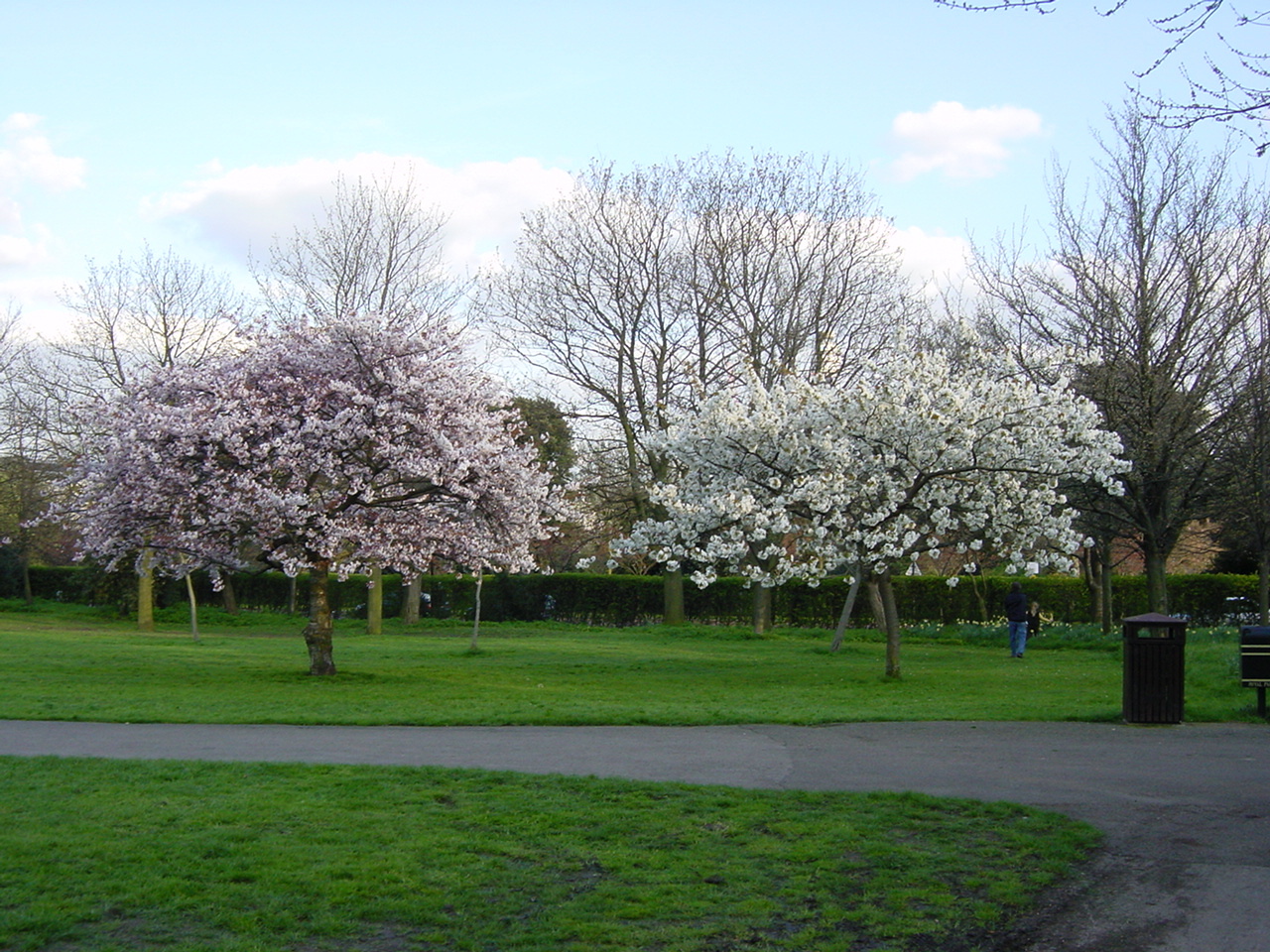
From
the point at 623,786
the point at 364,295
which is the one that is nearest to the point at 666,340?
the point at 364,295

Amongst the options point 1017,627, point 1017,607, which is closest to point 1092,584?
point 1017,607

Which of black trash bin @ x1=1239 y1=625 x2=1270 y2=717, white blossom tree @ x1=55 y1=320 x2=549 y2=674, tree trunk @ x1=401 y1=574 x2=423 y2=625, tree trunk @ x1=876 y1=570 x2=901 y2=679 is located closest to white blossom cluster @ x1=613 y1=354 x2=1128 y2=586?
tree trunk @ x1=876 y1=570 x2=901 y2=679

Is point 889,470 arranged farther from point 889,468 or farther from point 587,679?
point 587,679

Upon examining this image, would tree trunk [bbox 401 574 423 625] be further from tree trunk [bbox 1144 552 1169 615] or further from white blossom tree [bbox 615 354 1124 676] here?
tree trunk [bbox 1144 552 1169 615]

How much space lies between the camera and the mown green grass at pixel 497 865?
5.32 metres

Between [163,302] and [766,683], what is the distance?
25.6 metres

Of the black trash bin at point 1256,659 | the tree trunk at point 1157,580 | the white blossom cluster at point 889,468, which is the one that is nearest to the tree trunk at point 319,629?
the white blossom cluster at point 889,468

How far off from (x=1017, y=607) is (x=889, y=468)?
25.1 feet

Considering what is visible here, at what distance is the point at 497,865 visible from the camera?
6.45 m

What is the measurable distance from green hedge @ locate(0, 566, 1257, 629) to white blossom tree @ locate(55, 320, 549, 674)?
61.7 feet

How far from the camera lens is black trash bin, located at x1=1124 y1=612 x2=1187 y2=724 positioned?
12.6 m

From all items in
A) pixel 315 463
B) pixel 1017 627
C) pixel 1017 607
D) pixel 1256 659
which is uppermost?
pixel 315 463

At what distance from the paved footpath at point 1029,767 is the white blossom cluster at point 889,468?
19.3 ft

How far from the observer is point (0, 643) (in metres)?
25.1
